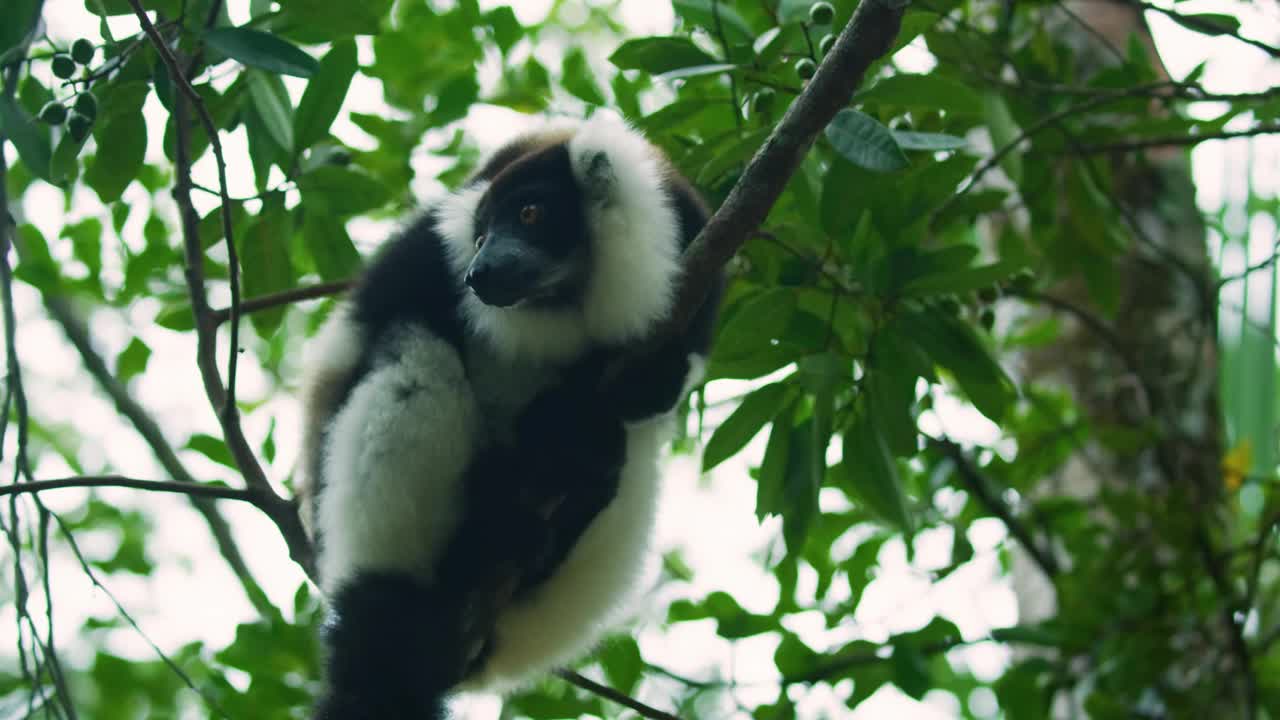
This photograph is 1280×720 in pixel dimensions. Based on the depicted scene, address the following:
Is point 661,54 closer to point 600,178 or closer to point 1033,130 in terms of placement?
point 600,178

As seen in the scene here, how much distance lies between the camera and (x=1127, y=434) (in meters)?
4.46

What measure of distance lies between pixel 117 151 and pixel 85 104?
0.26 meters

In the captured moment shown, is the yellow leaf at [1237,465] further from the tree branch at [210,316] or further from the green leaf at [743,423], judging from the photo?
the tree branch at [210,316]

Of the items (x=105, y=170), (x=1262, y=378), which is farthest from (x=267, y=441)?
(x=1262, y=378)

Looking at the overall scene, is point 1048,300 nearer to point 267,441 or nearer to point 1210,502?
point 1210,502

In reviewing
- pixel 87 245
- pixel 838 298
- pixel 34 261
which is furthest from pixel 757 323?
pixel 87 245

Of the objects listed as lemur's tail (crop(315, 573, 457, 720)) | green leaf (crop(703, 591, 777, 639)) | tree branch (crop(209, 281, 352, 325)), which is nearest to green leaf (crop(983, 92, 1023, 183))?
green leaf (crop(703, 591, 777, 639))

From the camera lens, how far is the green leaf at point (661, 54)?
3.31 meters

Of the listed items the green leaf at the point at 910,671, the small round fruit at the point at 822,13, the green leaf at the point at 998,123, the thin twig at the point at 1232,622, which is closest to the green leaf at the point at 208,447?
the green leaf at the point at 910,671

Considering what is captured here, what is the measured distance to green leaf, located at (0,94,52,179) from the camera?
2936 millimetres

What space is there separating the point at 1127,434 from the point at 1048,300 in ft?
1.88

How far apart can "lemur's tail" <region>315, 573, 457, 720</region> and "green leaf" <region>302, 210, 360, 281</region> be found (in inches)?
48.3

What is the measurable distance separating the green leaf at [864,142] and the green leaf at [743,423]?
92 cm

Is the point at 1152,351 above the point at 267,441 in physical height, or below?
below
